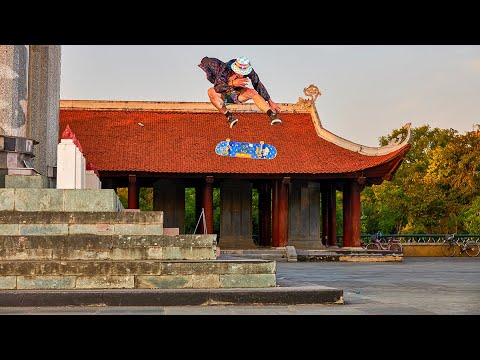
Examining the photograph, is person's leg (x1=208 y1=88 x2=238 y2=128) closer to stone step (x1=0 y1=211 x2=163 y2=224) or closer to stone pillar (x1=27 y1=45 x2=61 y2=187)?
stone pillar (x1=27 y1=45 x2=61 y2=187)

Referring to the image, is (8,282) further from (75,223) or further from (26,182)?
(26,182)

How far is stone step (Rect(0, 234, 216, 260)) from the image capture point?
10852mm

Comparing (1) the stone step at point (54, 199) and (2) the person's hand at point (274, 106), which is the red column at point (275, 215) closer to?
(2) the person's hand at point (274, 106)

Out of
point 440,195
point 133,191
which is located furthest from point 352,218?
point 440,195

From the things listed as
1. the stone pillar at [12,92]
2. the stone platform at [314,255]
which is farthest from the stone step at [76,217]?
the stone platform at [314,255]

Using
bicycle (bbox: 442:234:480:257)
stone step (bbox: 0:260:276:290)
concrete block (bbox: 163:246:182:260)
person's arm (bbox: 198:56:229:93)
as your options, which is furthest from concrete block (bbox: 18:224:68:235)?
bicycle (bbox: 442:234:480:257)

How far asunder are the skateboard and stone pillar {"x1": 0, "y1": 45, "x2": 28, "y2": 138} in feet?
64.0

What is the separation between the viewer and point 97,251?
1101 cm

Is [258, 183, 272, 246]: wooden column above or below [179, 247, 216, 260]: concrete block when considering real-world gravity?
above

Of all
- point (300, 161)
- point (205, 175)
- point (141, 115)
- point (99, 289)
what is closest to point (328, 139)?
point (300, 161)

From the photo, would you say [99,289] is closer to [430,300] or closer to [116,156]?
[430,300]

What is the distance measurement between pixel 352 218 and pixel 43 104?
63.4 ft

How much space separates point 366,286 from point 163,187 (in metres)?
21.5

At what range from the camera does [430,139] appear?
59.7 meters
